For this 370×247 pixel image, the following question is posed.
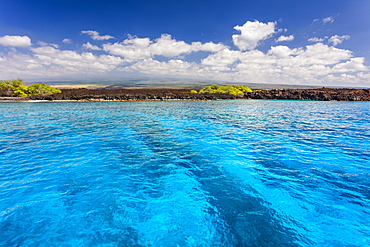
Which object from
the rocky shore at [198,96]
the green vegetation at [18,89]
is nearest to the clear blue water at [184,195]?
the rocky shore at [198,96]

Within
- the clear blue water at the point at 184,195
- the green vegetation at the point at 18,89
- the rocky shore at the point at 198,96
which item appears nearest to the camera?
the clear blue water at the point at 184,195

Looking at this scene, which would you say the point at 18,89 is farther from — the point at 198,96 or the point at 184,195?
the point at 184,195

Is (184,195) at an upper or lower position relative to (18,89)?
lower

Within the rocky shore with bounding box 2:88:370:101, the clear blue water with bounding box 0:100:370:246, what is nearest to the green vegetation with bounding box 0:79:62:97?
the rocky shore with bounding box 2:88:370:101

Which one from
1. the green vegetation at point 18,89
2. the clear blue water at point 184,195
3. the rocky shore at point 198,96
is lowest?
the clear blue water at point 184,195

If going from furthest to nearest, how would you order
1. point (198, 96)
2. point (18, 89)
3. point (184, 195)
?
point (198, 96), point (18, 89), point (184, 195)

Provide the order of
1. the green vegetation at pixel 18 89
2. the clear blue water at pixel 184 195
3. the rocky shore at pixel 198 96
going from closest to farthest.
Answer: the clear blue water at pixel 184 195
the rocky shore at pixel 198 96
the green vegetation at pixel 18 89

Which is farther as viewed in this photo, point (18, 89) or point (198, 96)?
point (198, 96)

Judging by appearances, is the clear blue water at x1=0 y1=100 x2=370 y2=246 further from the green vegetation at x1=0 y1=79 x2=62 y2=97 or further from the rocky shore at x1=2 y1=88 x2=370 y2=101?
the green vegetation at x1=0 y1=79 x2=62 y2=97

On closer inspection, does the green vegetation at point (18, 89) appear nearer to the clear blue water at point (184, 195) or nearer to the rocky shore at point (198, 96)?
the rocky shore at point (198, 96)

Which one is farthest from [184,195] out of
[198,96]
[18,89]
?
[18,89]

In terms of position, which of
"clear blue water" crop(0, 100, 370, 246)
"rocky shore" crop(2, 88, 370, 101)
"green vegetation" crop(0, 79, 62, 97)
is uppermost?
"green vegetation" crop(0, 79, 62, 97)

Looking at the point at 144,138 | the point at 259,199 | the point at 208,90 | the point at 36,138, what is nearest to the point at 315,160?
the point at 259,199

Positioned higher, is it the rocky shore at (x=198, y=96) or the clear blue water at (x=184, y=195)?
the rocky shore at (x=198, y=96)
